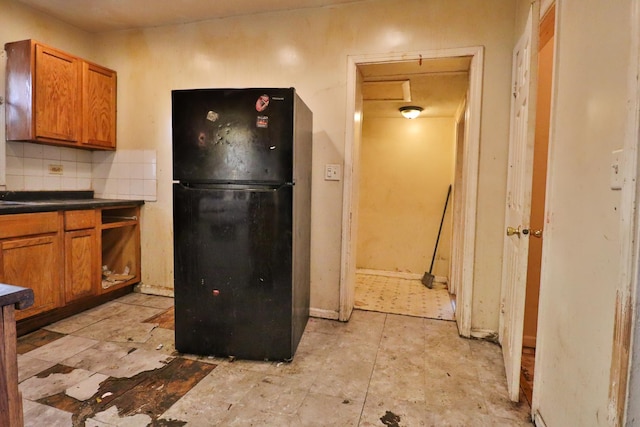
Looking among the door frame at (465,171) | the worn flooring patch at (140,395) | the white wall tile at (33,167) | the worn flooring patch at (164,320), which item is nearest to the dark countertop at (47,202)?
the white wall tile at (33,167)

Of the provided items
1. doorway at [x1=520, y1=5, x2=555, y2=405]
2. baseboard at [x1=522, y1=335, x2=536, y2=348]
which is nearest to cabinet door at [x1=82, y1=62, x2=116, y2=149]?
doorway at [x1=520, y1=5, x2=555, y2=405]

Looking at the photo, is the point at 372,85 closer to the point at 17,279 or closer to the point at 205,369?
the point at 205,369

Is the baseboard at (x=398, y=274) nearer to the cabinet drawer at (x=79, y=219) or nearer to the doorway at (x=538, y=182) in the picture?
the doorway at (x=538, y=182)

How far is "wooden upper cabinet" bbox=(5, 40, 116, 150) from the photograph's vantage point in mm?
2545

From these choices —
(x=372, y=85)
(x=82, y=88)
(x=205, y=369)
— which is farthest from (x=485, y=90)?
(x=82, y=88)

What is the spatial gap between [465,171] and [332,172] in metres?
1.00

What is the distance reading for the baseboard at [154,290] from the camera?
10.4ft

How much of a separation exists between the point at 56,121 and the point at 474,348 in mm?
3617

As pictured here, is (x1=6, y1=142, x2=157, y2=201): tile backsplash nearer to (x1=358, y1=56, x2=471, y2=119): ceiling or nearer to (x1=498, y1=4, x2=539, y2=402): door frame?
(x1=358, y1=56, x2=471, y2=119): ceiling

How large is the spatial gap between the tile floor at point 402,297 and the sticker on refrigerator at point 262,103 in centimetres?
194

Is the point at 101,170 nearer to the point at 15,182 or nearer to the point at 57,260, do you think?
the point at 15,182

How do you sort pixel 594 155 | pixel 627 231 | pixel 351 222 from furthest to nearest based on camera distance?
pixel 351 222 < pixel 594 155 < pixel 627 231

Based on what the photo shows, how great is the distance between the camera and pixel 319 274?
2711 mm

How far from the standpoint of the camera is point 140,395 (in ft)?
5.56
